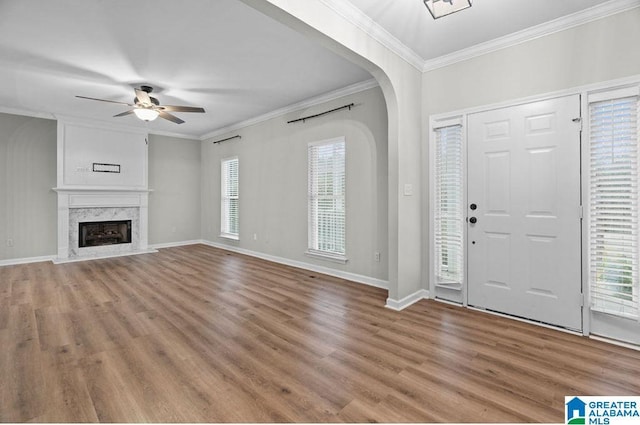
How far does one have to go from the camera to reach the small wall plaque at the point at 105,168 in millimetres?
6504

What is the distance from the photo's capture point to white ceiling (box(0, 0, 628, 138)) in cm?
269

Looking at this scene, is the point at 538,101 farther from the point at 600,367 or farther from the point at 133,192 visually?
the point at 133,192

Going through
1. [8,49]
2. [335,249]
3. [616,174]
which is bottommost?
[335,249]

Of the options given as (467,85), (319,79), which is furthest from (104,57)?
(467,85)

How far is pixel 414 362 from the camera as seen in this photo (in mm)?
2293

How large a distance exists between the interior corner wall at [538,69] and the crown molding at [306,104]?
879 mm

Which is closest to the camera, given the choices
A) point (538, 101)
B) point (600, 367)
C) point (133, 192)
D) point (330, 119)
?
A: point (600, 367)

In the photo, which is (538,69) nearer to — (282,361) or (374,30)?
(374,30)

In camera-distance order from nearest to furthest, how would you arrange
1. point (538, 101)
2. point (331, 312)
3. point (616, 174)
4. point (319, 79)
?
point (616, 174), point (538, 101), point (331, 312), point (319, 79)

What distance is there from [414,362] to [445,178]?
219 centimetres

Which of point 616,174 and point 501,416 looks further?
point 616,174

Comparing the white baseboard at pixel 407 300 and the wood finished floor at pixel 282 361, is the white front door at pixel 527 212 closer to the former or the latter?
the wood finished floor at pixel 282 361

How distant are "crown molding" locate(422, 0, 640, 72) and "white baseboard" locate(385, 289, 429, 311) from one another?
2.74m

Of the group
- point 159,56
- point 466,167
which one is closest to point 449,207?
point 466,167
